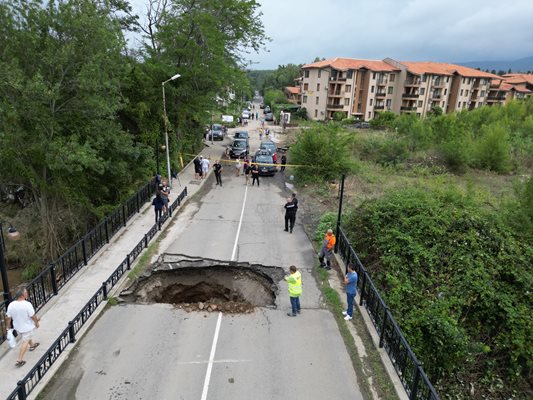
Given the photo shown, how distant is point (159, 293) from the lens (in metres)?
12.0

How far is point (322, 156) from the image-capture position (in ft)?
83.5

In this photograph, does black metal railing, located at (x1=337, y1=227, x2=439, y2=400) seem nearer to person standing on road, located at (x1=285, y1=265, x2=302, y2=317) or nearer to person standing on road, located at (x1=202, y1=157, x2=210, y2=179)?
person standing on road, located at (x1=285, y1=265, x2=302, y2=317)

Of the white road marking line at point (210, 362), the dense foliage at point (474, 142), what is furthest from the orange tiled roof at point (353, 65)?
the white road marking line at point (210, 362)

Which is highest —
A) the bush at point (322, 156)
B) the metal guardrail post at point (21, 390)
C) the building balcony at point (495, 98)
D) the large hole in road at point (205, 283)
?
the building balcony at point (495, 98)

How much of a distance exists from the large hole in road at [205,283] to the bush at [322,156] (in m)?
13.7

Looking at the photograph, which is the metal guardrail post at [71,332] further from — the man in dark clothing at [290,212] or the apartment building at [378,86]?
Result: the apartment building at [378,86]

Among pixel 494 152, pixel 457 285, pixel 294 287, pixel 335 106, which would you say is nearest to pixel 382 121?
pixel 335 106

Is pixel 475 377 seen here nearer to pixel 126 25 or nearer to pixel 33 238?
pixel 33 238

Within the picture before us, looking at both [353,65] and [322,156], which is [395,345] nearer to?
[322,156]

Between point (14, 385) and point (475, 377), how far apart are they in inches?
426

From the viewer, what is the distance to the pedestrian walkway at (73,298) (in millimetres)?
7672

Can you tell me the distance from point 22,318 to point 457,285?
11171 millimetres

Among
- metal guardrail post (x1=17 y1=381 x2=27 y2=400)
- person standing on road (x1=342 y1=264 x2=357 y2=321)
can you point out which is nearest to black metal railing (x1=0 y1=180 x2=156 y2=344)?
metal guardrail post (x1=17 y1=381 x2=27 y2=400)

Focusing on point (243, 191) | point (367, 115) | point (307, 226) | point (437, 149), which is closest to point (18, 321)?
point (307, 226)
